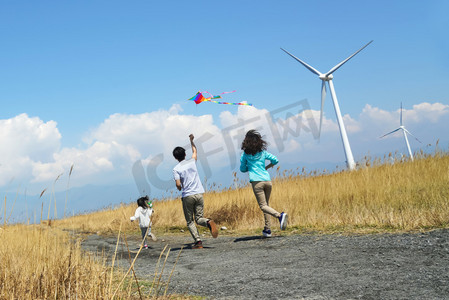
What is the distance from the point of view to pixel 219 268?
5.14 meters

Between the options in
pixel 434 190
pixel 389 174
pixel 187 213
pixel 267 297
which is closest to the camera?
pixel 267 297

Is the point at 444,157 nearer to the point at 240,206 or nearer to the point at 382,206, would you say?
the point at 382,206

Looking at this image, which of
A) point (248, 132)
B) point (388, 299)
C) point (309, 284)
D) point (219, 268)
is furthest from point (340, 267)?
point (248, 132)

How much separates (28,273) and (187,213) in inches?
158

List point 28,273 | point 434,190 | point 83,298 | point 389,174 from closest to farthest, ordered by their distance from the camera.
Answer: point 83,298
point 28,273
point 434,190
point 389,174

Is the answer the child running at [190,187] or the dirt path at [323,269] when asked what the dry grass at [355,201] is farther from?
the child running at [190,187]

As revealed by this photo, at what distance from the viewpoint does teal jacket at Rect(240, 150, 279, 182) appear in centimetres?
760

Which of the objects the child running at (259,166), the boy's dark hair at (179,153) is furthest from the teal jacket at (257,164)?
the boy's dark hair at (179,153)

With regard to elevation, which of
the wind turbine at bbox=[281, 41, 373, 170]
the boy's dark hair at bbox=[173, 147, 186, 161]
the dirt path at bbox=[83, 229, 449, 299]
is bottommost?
the dirt path at bbox=[83, 229, 449, 299]

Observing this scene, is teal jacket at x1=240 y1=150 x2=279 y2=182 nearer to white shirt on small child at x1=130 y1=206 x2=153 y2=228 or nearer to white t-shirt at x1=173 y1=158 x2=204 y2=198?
Result: white t-shirt at x1=173 y1=158 x2=204 y2=198

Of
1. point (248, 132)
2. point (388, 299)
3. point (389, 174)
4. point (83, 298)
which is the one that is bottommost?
point (388, 299)

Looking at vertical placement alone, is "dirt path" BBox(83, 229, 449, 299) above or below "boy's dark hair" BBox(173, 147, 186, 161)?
below

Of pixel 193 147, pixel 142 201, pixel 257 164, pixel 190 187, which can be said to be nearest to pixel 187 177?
pixel 190 187

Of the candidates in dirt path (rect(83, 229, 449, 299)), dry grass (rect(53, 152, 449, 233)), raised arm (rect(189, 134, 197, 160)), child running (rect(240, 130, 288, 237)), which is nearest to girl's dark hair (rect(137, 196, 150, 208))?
dry grass (rect(53, 152, 449, 233))
